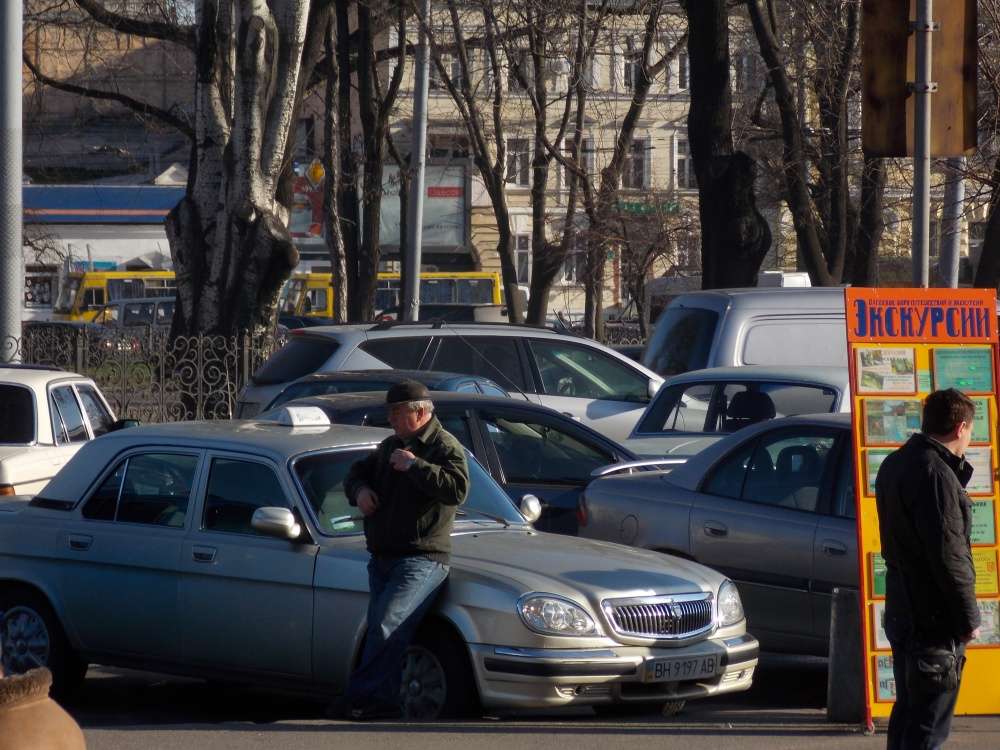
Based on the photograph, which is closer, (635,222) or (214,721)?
(214,721)

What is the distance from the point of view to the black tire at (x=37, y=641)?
7781mm

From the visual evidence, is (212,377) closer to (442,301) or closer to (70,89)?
(70,89)

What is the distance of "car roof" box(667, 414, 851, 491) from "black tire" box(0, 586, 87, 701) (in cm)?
352

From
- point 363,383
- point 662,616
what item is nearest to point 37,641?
point 662,616

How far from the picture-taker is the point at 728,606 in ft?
23.6

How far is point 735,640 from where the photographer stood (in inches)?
280

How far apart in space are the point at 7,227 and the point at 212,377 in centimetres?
380

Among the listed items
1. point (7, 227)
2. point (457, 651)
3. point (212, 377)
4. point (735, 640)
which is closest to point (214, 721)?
point (457, 651)

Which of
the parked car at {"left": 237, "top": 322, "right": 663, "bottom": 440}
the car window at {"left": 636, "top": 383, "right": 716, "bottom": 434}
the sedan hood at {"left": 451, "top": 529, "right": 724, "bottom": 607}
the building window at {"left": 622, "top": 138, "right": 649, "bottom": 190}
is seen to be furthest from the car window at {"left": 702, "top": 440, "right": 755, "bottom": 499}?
the building window at {"left": 622, "top": 138, "right": 649, "bottom": 190}

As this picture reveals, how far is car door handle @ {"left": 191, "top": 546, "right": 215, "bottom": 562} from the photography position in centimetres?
732

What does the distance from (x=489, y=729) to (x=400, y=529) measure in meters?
0.95

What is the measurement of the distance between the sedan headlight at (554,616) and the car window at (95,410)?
6.04 meters

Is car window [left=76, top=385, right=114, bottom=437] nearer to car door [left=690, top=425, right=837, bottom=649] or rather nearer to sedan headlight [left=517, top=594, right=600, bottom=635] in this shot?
car door [left=690, top=425, right=837, bottom=649]

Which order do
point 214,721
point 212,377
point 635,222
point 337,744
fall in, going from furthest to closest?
point 635,222
point 212,377
point 214,721
point 337,744
